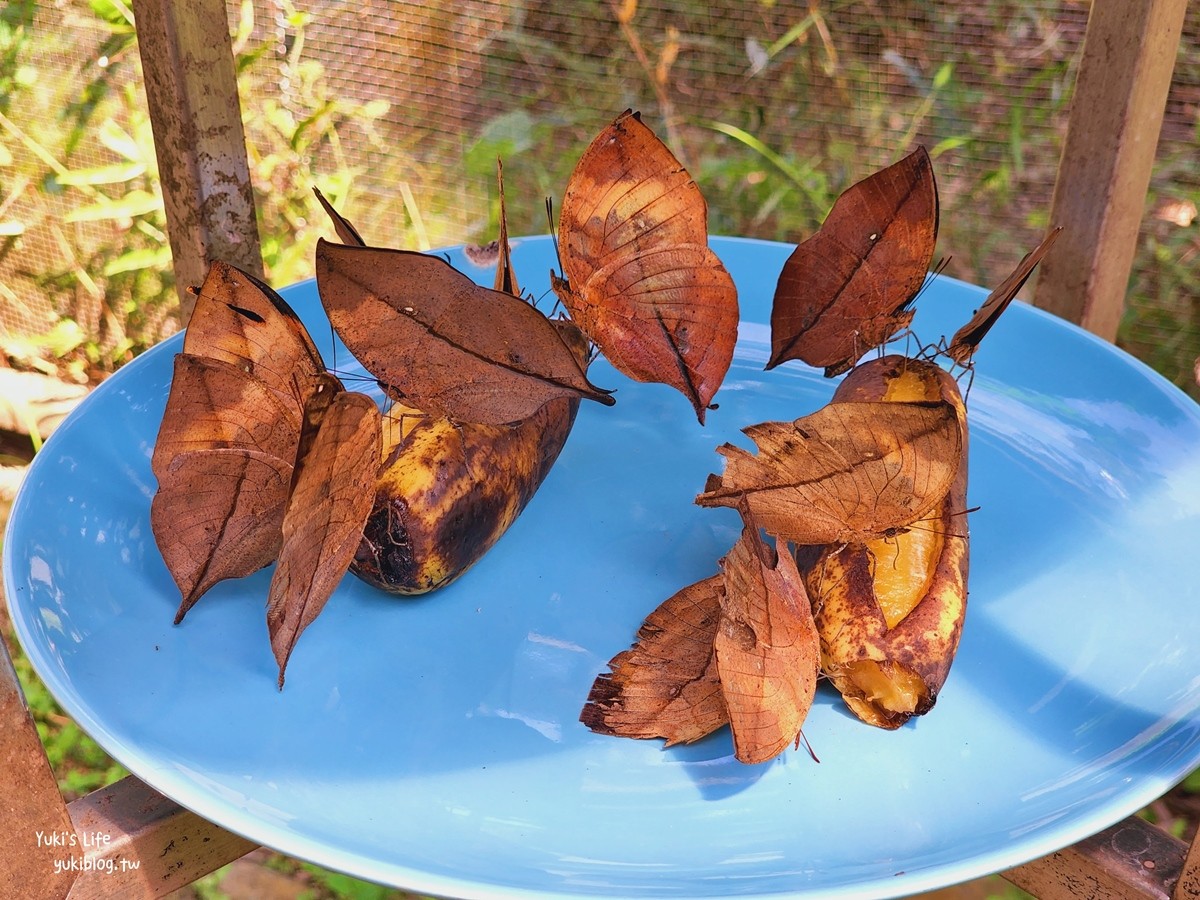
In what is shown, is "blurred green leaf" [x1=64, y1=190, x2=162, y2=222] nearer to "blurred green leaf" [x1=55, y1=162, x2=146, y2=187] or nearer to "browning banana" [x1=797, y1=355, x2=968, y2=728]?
"blurred green leaf" [x1=55, y1=162, x2=146, y2=187]

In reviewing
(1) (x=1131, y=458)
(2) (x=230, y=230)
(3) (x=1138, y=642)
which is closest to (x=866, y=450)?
(3) (x=1138, y=642)

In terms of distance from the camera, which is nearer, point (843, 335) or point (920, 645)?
point (920, 645)

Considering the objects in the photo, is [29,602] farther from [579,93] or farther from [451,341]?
[579,93]

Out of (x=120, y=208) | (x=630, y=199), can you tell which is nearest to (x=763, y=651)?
(x=630, y=199)

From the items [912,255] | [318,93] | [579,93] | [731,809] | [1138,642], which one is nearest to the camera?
[731,809]

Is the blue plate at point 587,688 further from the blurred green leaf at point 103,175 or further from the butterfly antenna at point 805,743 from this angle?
the blurred green leaf at point 103,175

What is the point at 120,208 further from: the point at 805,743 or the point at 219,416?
the point at 805,743
